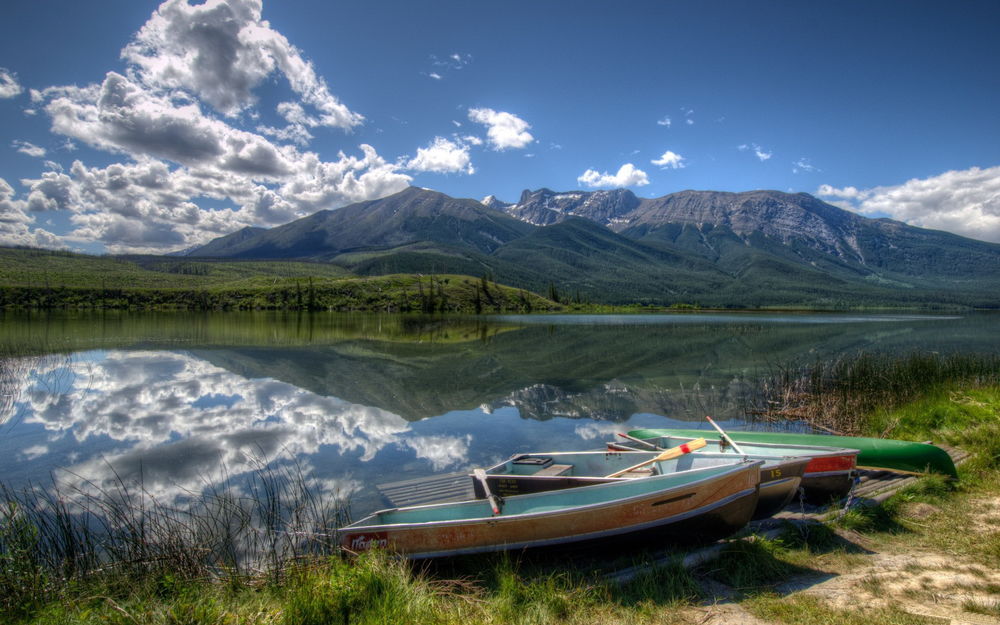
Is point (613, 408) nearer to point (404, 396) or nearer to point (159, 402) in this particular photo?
point (404, 396)

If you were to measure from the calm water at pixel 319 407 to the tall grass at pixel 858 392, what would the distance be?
5.87 ft

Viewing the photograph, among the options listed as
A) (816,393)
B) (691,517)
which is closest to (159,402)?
(691,517)

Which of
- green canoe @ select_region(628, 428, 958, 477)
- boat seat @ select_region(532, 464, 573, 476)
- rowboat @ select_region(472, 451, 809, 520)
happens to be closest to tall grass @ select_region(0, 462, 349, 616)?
rowboat @ select_region(472, 451, 809, 520)

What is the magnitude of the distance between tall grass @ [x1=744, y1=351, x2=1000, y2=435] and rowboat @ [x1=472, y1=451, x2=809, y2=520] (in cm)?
1045

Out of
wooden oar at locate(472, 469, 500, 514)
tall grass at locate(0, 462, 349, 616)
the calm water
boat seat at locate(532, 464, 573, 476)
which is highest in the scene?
wooden oar at locate(472, 469, 500, 514)

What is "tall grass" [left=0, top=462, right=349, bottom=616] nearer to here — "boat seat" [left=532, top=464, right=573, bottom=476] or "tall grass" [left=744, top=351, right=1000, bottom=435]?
"boat seat" [left=532, top=464, right=573, bottom=476]

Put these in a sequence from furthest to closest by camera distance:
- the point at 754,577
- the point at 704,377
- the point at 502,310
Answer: the point at 502,310 < the point at 704,377 < the point at 754,577

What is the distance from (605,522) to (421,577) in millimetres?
2851

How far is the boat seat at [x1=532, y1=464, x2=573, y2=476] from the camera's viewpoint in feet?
32.6

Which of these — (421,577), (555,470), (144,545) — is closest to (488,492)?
(421,577)

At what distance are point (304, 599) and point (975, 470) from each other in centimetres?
1402

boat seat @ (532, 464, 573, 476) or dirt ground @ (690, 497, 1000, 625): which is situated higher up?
boat seat @ (532, 464, 573, 476)

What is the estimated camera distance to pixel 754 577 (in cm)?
739

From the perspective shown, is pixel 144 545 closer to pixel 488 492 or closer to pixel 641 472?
pixel 488 492
